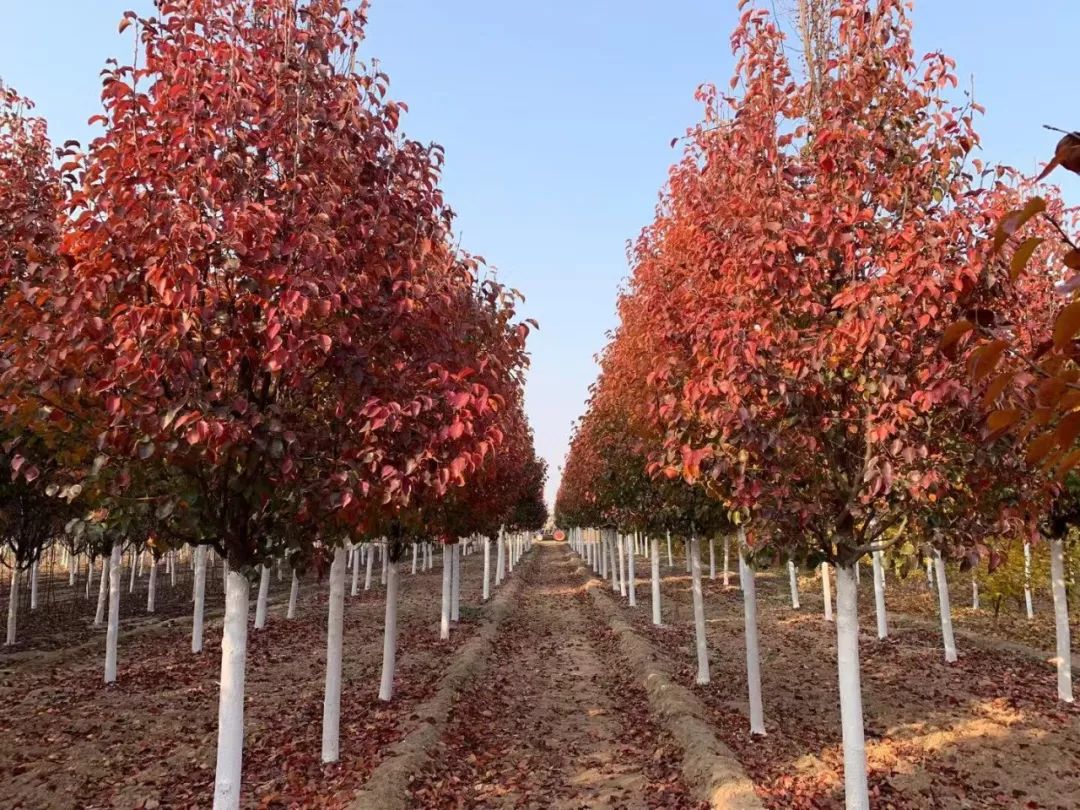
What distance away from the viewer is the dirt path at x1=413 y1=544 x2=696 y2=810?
7539 mm

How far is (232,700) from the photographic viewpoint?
190 inches

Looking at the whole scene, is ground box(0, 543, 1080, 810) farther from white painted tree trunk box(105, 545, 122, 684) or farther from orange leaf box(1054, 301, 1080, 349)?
orange leaf box(1054, 301, 1080, 349)

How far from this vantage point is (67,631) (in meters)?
19.3

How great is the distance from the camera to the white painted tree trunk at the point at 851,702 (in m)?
5.62

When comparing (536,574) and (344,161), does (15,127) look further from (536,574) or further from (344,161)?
(536,574)

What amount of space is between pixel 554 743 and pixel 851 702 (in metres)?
4.80

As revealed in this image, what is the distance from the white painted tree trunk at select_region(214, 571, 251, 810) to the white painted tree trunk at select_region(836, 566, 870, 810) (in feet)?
15.1

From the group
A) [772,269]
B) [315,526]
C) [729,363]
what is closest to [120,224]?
[315,526]

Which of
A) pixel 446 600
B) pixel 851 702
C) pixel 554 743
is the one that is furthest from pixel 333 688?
pixel 446 600

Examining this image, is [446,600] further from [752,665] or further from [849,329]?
[849,329]

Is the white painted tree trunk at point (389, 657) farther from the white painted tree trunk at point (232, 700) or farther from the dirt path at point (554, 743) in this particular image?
the white painted tree trunk at point (232, 700)

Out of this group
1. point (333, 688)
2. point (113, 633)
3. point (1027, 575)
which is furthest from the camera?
point (1027, 575)

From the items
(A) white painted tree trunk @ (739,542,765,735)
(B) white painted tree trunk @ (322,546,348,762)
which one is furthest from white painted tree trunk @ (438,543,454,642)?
(A) white painted tree trunk @ (739,542,765,735)

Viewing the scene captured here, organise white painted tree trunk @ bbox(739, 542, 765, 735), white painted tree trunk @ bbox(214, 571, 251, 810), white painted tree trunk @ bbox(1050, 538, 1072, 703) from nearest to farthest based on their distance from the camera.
Result: 1. white painted tree trunk @ bbox(214, 571, 251, 810)
2. white painted tree trunk @ bbox(739, 542, 765, 735)
3. white painted tree trunk @ bbox(1050, 538, 1072, 703)
